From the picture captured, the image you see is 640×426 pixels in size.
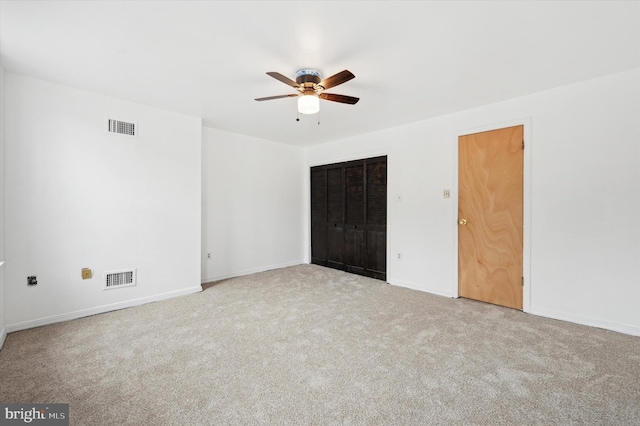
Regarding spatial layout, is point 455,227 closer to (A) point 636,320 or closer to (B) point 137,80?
(A) point 636,320

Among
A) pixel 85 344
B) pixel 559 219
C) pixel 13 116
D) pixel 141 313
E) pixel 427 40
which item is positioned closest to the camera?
pixel 427 40

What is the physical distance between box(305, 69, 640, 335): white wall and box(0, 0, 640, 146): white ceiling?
270mm

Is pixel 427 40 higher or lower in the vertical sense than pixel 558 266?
higher

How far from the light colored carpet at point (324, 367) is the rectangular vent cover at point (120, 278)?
12.8 inches

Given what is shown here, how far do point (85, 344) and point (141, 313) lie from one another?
70 cm

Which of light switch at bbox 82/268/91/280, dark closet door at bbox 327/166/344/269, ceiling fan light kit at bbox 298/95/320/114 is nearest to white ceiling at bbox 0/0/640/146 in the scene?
ceiling fan light kit at bbox 298/95/320/114

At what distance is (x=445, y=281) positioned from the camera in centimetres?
370

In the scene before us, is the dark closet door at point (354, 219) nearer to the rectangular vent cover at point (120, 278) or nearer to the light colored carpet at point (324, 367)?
the light colored carpet at point (324, 367)

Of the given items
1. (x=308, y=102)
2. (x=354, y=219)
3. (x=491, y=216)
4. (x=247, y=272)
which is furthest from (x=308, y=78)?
(x=247, y=272)

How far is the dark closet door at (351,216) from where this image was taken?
14.8ft

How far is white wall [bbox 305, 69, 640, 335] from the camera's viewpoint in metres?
2.53

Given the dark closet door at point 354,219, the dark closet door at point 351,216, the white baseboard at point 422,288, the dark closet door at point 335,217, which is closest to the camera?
the white baseboard at point 422,288

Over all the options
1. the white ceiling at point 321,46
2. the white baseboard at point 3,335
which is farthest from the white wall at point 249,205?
the white baseboard at point 3,335

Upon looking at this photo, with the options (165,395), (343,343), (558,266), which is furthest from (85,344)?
(558,266)
